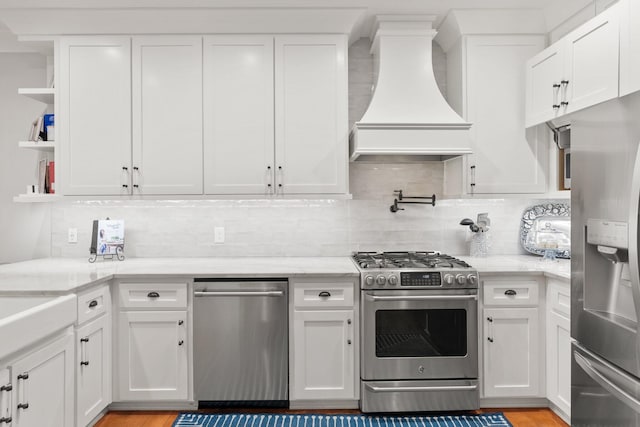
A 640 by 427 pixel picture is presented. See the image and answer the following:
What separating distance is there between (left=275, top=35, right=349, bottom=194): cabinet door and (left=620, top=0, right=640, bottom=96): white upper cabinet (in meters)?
1.57

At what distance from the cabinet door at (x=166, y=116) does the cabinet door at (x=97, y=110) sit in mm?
74

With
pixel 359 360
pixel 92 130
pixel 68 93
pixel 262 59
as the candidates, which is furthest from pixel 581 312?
pixel 68 93

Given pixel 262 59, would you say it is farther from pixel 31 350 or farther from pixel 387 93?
pixel 31 350

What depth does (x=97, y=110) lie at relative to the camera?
9.76ft

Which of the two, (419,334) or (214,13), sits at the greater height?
(214,13)

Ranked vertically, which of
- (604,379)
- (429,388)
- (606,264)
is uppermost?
(606,264)

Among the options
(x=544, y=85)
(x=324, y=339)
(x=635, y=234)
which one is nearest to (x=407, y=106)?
(x=544, y=85)

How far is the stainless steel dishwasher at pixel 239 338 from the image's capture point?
8.72 ft

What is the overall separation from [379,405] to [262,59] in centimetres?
238

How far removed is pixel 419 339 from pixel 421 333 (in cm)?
4

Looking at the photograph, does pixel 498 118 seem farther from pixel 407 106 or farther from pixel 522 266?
pixel 522 266

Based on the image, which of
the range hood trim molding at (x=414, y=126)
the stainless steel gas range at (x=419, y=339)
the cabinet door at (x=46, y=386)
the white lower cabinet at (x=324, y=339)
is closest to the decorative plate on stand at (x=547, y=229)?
the stainless steel gas range at (x=419, y=339)

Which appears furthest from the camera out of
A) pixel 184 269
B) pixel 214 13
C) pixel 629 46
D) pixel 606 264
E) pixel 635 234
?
pixel 214 13

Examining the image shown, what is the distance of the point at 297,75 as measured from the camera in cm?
299
